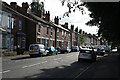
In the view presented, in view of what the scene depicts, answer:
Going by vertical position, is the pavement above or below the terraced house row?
below

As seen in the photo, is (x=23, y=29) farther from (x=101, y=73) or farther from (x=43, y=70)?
(x=101, y=73)

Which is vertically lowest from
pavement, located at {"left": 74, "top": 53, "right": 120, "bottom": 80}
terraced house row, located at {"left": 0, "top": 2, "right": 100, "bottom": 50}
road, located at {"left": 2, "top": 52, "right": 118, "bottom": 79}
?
pavement, located at {"left": 74, "top": 53, "right": 120, "bottom": 80}

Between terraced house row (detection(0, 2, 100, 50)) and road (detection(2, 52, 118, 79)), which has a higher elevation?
terraced house row (detection(0, 2, 100, 50))

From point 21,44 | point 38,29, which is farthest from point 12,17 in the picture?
point 38,29

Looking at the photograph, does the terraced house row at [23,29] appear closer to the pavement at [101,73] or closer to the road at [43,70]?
the road at [43,70]

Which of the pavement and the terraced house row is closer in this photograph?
the pavement

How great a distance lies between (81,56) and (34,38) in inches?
748

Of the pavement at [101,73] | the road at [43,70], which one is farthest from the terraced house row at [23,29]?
the pavement at [101,73]

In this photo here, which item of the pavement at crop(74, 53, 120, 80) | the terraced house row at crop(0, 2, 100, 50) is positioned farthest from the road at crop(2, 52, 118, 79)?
the terraced house row at crop(0, 2, 100, 50)

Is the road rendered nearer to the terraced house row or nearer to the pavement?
the pavement

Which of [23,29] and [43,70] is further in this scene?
[23,29]

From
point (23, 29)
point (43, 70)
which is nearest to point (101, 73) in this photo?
point (43, 70)

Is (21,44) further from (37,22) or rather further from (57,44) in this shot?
(57,44)

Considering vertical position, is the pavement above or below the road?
below
